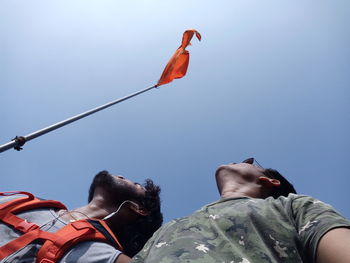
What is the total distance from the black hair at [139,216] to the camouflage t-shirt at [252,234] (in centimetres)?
257

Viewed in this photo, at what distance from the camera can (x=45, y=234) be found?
3064mm

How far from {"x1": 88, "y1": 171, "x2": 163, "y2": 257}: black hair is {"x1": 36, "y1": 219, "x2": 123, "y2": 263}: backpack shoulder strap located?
5.01 ft

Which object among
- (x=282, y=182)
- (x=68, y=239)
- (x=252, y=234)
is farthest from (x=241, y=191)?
(x=68, y=239)

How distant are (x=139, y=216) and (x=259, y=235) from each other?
3351 mm

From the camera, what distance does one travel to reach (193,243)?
218 cm

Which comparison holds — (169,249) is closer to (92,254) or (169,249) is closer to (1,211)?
(92,254)

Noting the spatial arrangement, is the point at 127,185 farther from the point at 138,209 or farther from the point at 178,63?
the point at 178,63

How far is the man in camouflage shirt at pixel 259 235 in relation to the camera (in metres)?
1.97

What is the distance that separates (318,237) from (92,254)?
217 centimetres

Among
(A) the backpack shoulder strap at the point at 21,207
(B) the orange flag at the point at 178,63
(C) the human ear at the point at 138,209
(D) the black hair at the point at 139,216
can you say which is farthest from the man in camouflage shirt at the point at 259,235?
(B) the orange flag at the point at 178,63

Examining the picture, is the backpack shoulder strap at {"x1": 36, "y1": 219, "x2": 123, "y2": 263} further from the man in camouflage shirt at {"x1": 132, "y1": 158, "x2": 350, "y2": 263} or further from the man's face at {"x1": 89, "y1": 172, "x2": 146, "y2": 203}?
the man's face at {"x1": 89, "y1": 172, "x2": 146, "y2": 203}

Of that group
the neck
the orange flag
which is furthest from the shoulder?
the orange flag

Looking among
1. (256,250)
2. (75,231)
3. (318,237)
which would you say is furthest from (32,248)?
(318,237)

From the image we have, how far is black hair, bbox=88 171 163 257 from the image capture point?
16.4 ft
